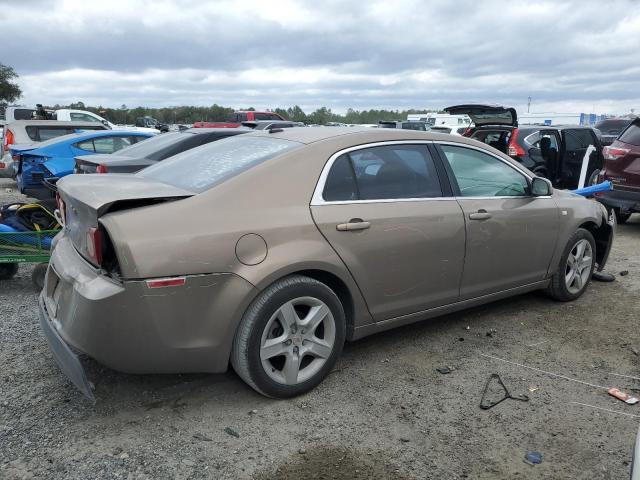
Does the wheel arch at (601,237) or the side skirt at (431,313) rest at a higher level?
the wheel arch at (601,237)

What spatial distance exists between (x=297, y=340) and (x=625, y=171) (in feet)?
21.5

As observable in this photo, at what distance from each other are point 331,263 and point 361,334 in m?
0.62

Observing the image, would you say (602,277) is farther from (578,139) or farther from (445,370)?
(578,139)

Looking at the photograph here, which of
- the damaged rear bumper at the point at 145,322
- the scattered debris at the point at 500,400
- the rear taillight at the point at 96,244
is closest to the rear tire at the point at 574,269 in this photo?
the scattered debris at the point at 500,400

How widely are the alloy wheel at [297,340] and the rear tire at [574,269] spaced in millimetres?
2522

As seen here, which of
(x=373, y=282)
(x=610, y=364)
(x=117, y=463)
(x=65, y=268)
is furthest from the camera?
(x=610, y=364)

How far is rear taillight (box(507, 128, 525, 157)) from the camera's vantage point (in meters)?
10.0

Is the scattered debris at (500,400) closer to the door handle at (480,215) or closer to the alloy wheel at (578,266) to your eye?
the door handle at (480,215)

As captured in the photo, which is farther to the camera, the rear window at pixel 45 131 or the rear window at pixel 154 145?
the rear window at pixel 45 131

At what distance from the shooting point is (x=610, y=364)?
3846mm

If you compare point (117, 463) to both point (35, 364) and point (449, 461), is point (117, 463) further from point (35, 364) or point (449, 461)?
point (449, 461)

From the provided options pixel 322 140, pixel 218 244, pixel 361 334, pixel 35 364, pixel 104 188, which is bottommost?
pixel 35 364

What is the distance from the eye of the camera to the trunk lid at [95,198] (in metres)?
2.87

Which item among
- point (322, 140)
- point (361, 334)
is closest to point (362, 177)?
point (322, 140)
